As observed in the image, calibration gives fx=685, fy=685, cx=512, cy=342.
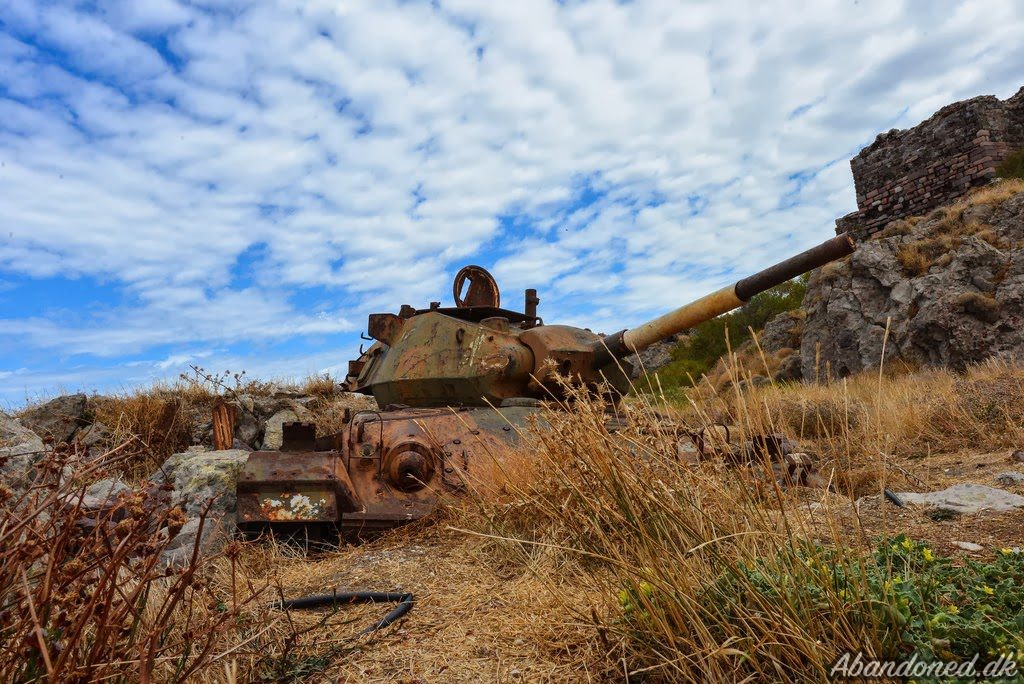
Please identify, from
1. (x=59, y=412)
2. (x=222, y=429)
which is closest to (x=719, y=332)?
(x=222, y=429)

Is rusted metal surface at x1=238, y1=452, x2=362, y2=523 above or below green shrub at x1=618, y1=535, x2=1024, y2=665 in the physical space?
above

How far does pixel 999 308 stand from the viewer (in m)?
11.2

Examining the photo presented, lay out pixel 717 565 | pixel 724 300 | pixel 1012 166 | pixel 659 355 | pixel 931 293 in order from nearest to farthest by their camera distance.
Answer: pixel 717 565, pixel 724 300, pixel 931 293, pixel 1012 166, pixel 659 355

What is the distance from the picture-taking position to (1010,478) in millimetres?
4738

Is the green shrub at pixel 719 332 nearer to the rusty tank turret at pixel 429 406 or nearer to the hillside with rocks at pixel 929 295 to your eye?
the hillside with rocks at pixel 929 295

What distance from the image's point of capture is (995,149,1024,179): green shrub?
593 inches

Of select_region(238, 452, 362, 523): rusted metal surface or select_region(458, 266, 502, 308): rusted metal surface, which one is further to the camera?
select_region(458, 266, 502, 308): rusted metal surface

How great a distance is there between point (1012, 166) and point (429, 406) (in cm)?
1559

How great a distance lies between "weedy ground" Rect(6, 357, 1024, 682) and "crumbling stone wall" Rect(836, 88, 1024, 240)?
51.2 feet

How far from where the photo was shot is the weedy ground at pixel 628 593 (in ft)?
5.61

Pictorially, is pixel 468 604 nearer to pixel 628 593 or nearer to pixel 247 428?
pixel 628 593

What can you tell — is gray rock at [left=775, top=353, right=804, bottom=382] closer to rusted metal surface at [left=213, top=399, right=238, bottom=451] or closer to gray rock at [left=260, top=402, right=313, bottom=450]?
gray rock at [left=260, top=402, right=313, bottom=450]

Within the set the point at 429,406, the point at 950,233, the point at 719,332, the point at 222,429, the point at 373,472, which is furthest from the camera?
the point at 719,332

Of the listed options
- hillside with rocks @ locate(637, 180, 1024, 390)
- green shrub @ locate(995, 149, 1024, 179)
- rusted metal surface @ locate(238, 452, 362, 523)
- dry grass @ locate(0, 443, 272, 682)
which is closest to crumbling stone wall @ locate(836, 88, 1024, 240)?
green shrub @ locate(995, 149, 1024, 179)
